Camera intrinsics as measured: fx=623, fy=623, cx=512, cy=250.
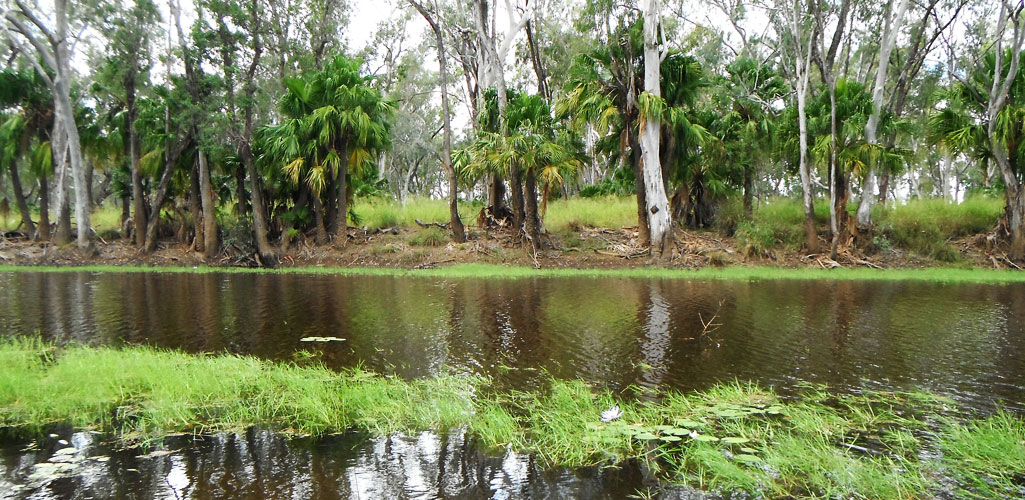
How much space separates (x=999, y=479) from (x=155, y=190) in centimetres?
2716

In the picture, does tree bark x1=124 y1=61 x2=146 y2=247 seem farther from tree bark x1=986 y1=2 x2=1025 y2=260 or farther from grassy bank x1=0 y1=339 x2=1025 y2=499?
tree bark x1=986 y1=2 x2=1025 y2=260

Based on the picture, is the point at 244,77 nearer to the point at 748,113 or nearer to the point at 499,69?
the point at 499,69

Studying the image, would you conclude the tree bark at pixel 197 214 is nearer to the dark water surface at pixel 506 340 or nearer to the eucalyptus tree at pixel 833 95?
the dark water surface at pixel 506 340

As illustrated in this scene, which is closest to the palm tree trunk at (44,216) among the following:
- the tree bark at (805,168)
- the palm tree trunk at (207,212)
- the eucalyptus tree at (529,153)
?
the palm tree trunk at (207,212)

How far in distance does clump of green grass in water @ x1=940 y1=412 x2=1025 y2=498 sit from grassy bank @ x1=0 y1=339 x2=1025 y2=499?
1 cm

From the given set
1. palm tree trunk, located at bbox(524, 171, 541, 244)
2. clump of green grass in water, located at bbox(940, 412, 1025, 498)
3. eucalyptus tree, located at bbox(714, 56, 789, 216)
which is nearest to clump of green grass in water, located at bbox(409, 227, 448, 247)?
palm tree trunk, located at bbox(524, 171, 541, 244)

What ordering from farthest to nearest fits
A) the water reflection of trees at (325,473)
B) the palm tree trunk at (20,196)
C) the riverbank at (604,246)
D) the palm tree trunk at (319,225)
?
the palm tree trunk at (20,196) → the palm tree trunk at (319,225) → the riverbank at (604,246) → the water reflection of trees at (325,473)

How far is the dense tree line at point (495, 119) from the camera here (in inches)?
790

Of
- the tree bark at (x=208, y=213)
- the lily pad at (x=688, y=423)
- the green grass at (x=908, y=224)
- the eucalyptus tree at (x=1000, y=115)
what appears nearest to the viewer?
the lily pad at (x=688, y=423)

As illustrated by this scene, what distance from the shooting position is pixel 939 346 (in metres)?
8.51

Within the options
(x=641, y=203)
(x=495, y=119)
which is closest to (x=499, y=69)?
(x=495, y=119)

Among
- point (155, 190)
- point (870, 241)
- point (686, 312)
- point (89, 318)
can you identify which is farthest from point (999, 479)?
point (155, 190)

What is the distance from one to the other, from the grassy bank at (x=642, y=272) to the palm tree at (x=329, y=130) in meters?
3.39

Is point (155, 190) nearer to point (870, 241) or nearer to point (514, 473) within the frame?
point (514, 473)
